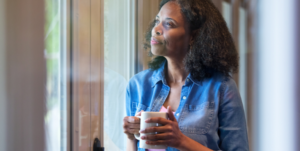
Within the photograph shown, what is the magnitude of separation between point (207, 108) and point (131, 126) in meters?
0.19

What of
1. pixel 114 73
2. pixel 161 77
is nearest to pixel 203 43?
pixel 161 77

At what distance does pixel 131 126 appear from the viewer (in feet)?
1.90

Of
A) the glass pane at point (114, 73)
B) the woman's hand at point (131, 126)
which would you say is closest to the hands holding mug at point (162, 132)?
the woman's hand at point (131, 126)

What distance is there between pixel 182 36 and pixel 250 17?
1.03 ft

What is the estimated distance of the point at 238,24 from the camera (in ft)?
2.60

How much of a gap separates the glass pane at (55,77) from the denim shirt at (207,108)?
0.56ft

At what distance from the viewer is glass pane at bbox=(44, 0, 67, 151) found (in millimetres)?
509

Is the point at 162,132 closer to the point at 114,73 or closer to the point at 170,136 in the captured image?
the point at 170,136
